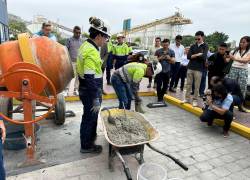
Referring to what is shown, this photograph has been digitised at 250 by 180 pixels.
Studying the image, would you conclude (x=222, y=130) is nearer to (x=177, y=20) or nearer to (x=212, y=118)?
(x=212, y=118)

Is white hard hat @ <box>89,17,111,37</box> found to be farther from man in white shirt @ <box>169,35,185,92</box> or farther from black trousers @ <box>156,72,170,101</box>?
man in white shirt @ <box>169,35,185,92</box>

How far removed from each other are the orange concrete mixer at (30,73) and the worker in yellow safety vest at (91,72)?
1.14ft

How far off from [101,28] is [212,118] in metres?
3.13

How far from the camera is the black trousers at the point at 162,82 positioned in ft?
22.2

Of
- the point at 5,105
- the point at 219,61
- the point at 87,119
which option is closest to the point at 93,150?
the point at 87,119

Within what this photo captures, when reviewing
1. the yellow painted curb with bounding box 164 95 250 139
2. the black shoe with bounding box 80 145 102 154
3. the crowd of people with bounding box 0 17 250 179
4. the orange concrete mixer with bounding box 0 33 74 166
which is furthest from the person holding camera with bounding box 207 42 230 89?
the orange concrete mixer with bounding box 0 33 74 166

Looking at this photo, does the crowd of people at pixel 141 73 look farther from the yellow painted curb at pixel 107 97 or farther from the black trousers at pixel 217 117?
the yellow painted curb at pixel 107 97

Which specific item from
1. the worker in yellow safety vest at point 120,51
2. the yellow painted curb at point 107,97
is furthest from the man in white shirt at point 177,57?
the worker in yellow safety vest at point 120,51

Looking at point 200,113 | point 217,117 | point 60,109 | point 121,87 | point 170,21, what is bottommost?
point 200,113

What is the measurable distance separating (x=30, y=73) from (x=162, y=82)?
4486mm

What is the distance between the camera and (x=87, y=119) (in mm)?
3803

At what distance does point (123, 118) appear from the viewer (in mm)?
4062

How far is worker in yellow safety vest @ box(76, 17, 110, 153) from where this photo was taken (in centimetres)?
344

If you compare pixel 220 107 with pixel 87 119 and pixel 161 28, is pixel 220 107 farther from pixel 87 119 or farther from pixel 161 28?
pixel 161 28
